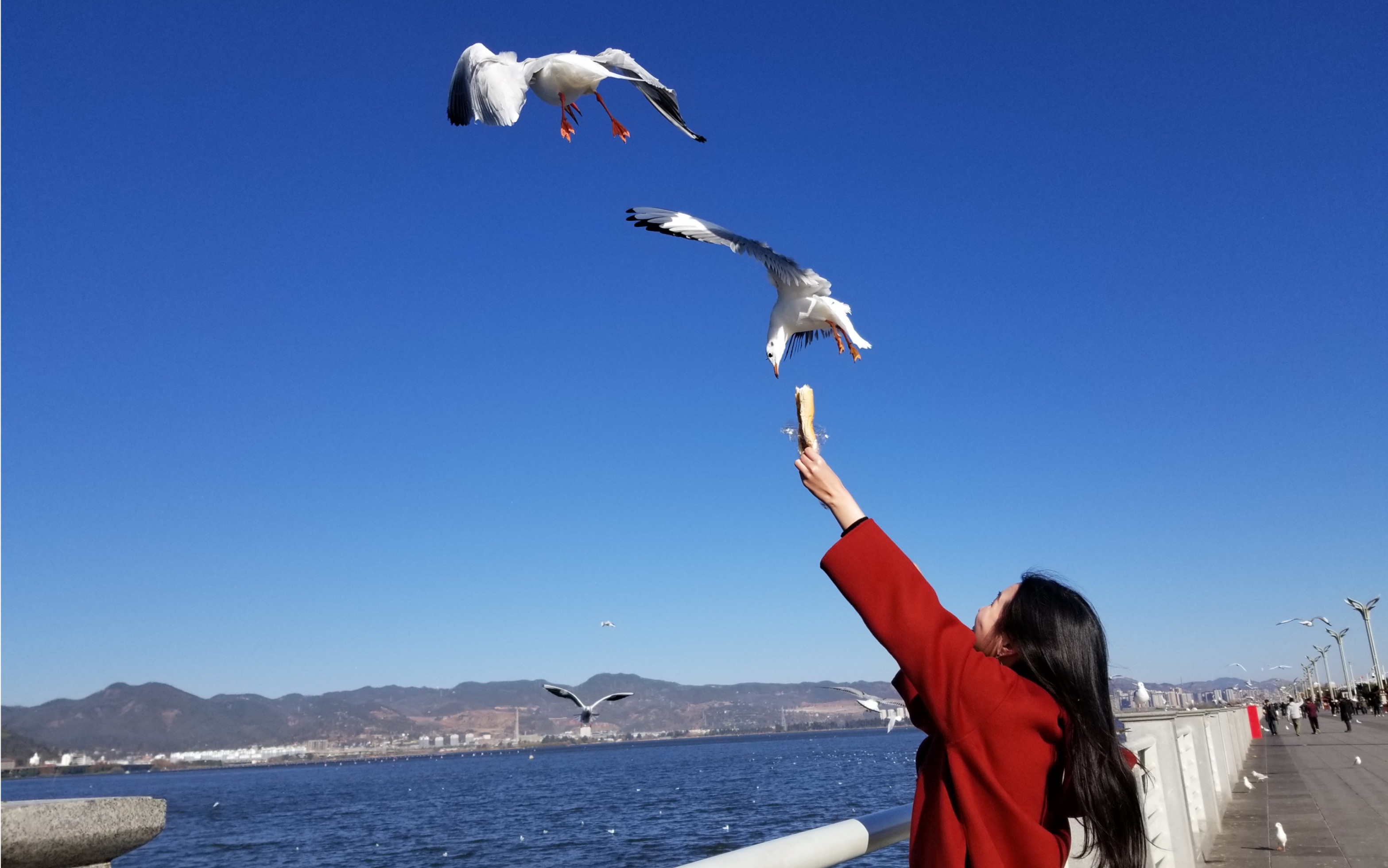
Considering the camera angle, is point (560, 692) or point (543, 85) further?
point (560, 692)

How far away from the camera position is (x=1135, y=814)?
6.63 feet

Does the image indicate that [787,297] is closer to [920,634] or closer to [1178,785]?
[920,634]

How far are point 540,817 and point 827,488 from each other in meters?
64.8

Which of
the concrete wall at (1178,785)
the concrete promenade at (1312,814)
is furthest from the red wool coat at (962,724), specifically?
the concrete promenade at (1312,814)

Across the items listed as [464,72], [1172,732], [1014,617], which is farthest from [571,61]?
[1172,732]

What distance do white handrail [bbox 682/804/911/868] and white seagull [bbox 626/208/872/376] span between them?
1.42 m

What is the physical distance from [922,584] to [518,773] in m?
158

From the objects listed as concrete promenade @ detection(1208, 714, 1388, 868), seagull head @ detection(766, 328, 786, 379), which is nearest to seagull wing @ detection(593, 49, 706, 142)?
seagull head @ detection(766, 328, 786, 379)

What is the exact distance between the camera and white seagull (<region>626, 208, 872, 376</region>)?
3580 millimetres

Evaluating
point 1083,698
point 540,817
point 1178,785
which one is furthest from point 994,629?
point 540,817

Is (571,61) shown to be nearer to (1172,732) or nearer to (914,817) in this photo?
(914,817)

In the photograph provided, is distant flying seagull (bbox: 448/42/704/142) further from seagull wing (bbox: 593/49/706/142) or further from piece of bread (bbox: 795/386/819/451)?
piece of bread (bbox: 795/386/819/451)

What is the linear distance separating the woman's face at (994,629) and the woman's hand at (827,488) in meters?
0.39

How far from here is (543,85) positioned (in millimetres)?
5312
